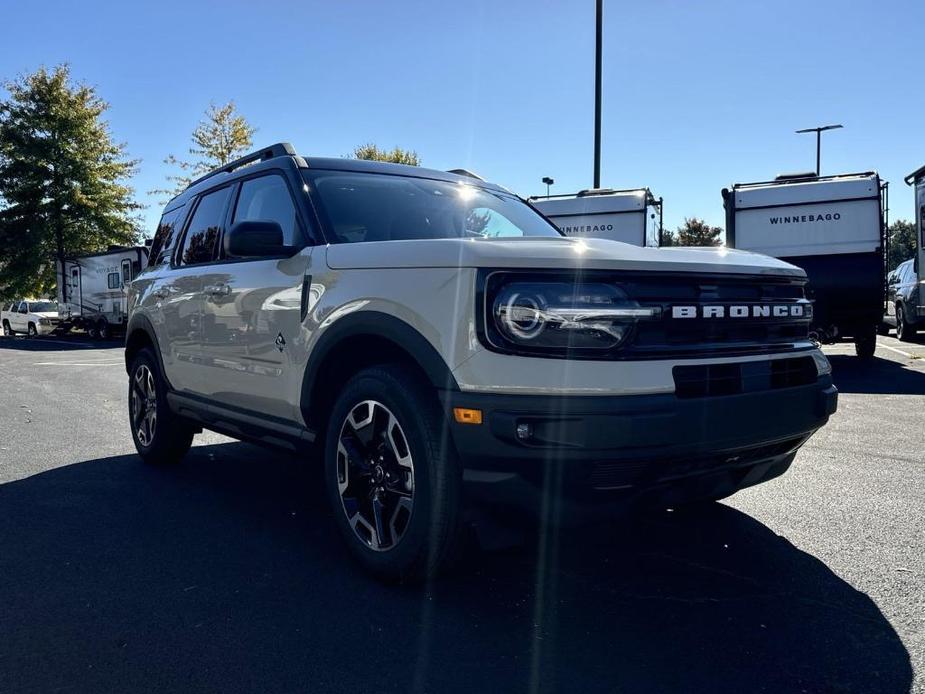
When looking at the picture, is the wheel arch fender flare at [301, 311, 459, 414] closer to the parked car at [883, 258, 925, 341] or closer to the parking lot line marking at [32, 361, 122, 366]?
the parking lot line marking at [32, 361, 122, 366]

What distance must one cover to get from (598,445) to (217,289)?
2.71 meters

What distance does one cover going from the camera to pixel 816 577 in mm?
3250

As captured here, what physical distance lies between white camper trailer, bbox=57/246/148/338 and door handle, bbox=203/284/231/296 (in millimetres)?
21614

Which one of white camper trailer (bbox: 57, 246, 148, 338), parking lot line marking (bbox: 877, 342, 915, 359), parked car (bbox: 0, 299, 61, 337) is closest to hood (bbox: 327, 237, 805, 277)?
parking lot line marking (bbox: 877, 342, 915, 359)

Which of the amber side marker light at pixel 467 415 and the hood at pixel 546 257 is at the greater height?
the hood at pixel 546 257

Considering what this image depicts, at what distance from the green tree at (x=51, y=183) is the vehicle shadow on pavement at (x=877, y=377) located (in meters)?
32.3

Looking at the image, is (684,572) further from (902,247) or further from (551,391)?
(902,247)

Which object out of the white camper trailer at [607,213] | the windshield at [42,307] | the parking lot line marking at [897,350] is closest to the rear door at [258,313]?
the white camper trailer at [607,213]

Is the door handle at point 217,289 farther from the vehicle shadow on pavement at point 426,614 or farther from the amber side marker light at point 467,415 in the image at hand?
the amber side marker light at point 467,415

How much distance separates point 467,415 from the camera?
9.08 ft

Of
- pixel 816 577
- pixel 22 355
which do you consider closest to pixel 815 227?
pixel 816 577

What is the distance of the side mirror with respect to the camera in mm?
3557

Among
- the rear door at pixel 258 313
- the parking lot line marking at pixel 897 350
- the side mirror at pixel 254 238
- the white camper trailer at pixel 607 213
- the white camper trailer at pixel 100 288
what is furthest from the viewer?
the white camper trailer at pixel 100 288

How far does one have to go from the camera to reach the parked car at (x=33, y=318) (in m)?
31.7
